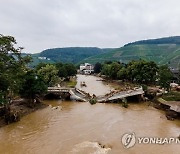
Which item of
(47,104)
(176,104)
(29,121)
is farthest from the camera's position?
(47,104)

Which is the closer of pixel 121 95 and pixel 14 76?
pixel 14 76

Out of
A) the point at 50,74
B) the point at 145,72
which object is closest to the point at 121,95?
the point at 145,72

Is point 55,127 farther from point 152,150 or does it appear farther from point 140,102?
point 140,102

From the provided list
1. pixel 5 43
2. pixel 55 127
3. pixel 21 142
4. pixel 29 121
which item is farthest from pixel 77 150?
pixel 5 43

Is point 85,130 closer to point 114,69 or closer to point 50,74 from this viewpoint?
point 50,74

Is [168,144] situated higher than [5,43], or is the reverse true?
[5,43]

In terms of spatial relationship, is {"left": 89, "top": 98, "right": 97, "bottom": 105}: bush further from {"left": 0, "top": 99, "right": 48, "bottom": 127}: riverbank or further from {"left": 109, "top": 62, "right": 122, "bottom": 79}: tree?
{"left": 109, "top": 62, "right": 122, "bottom": 79}: tree

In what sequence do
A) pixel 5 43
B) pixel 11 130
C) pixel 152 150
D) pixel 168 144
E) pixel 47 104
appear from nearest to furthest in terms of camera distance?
1. pixel 152 150
2. pixel 168 144
3. pixel 11 130
4. pixel 5 43
5. pixel 47 104
